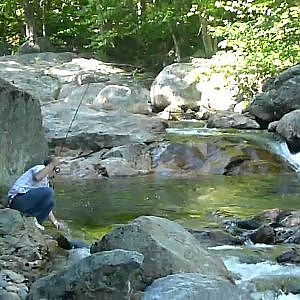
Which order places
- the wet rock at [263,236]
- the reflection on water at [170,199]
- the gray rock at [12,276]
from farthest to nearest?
the reflection on water at [170,199] → the wet rock at [263,236] → the gray rock at [12,276]

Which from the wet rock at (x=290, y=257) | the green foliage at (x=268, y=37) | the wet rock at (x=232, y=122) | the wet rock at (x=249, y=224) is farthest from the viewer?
the green foliage at (x=268, y=37)

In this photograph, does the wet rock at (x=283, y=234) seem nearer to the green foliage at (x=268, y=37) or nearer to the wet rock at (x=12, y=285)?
the wet rock at (x=12, y=285)

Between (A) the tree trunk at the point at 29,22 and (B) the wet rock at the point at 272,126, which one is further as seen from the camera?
(A) the tree trunk at the point at 29,22

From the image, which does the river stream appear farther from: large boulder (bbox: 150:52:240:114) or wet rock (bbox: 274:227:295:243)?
large boulder (bbox: 150:52:240:114)

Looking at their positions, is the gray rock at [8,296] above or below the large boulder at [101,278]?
below

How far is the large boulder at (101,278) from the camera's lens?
210 inches

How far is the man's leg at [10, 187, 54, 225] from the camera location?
25.8 feet

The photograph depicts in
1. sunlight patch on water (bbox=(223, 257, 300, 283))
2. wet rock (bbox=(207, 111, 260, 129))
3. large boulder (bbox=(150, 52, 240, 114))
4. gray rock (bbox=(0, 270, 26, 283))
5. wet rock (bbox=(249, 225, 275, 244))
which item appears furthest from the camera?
large boulder (bbox=(150, 52, 240, 114))

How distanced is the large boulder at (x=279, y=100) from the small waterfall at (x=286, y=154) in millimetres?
1933

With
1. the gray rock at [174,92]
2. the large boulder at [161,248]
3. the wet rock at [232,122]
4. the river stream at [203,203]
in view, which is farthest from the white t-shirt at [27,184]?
the gray rock at [174,92]

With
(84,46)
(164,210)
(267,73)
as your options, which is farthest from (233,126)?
(84,46)

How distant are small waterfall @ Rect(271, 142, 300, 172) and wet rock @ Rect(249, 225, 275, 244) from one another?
6.96 m

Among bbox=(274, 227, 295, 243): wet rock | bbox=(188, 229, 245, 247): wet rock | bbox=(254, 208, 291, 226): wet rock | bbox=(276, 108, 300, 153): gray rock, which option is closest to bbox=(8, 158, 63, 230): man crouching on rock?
bbox=(188, 229, 245, 247): wet rock

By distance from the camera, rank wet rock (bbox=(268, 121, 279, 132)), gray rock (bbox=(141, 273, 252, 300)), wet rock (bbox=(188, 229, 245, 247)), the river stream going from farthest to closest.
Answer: wet rock (bbox=(268, 121, 279, 132))
wet rock (bbox=(188, 229, 245, 247))
the river stream
gray rock (bbox=(141, 273, 252, 300))
